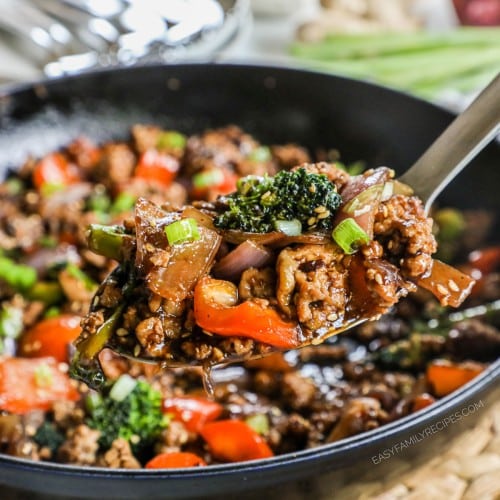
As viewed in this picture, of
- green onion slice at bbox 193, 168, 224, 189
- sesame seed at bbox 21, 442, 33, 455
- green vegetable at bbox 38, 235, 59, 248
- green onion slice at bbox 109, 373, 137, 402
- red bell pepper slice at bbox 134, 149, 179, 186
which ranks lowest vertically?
sesame seed at bbox 21, 442, 33, 455

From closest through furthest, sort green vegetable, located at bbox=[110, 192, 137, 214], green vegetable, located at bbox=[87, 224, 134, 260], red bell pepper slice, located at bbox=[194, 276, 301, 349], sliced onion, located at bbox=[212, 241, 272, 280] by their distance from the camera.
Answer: red bell pepper slice, located at bbox=[194, 276, 301, 349] → sliced onion, located at bbox=[212, 241, 272, 280] → green vegetable, located at bbox=[87, 224, 134, 260] → green vegetable, located at bbox=[110, 192, 137, 214]

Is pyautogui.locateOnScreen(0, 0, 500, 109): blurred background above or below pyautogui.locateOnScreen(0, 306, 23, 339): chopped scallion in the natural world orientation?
above

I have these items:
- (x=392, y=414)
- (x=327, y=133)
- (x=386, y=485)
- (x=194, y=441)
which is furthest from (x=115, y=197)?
(x=386, y=485)

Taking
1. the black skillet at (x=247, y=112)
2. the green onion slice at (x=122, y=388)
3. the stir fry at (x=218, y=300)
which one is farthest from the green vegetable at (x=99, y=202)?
the green onion slice at (x=122, y=388)

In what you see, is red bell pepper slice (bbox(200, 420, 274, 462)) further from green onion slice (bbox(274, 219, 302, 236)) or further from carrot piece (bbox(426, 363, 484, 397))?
green onion slice (bbox(274, 219, 302, 236))

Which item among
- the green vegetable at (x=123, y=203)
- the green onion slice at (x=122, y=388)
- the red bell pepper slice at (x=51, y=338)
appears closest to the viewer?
the green onion slice at (x=122, y=388)

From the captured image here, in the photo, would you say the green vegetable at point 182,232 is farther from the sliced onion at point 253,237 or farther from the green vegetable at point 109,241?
the green vegetable at point 109,241

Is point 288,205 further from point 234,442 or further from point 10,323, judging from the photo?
point 10,323

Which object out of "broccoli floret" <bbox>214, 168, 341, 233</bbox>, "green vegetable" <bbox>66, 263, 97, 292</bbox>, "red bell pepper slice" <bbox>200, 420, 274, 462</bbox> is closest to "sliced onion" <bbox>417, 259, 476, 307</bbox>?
"broccoli floret" <bbox>214, 168, 341, 233</bbox>
